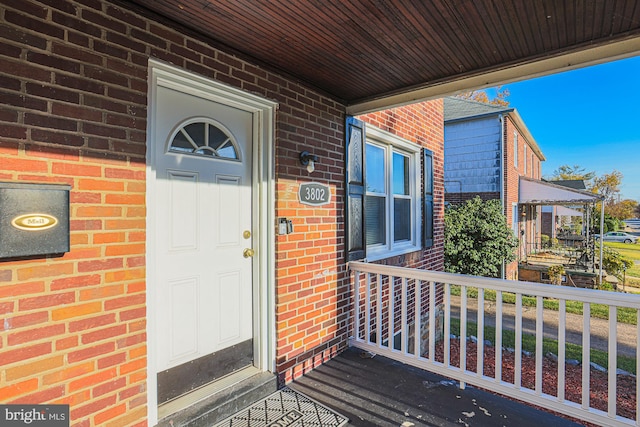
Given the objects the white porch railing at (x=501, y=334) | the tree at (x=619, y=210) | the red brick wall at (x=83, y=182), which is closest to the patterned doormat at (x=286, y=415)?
the red brick wall at (x=83, y=182)

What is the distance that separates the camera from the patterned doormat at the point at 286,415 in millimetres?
2156

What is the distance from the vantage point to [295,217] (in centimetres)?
283

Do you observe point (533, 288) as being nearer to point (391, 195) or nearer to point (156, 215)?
point (391, 195)

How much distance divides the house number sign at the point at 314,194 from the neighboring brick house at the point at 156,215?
0.05 meters

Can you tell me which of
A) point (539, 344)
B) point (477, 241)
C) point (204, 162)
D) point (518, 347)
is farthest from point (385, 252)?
point (477, 241)

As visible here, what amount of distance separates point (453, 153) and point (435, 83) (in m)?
9.17

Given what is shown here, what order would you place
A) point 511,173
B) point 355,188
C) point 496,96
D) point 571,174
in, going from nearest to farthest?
point 355,188
point 511,173
point 496,96
point 571,174

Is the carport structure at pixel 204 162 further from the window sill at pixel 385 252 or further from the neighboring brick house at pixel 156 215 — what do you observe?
the window sill at pixel 385 252

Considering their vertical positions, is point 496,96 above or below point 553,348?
above

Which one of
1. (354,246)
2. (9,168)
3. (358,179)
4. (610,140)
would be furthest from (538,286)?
(610,140)

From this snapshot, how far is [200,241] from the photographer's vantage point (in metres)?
2.33

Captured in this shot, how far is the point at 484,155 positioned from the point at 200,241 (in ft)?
34.2

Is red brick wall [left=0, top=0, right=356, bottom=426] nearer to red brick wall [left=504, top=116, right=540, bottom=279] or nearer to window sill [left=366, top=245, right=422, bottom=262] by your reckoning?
window sill [left=366, top=245, right=422, bottom=262]

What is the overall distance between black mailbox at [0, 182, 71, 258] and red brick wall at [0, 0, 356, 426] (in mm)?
54
